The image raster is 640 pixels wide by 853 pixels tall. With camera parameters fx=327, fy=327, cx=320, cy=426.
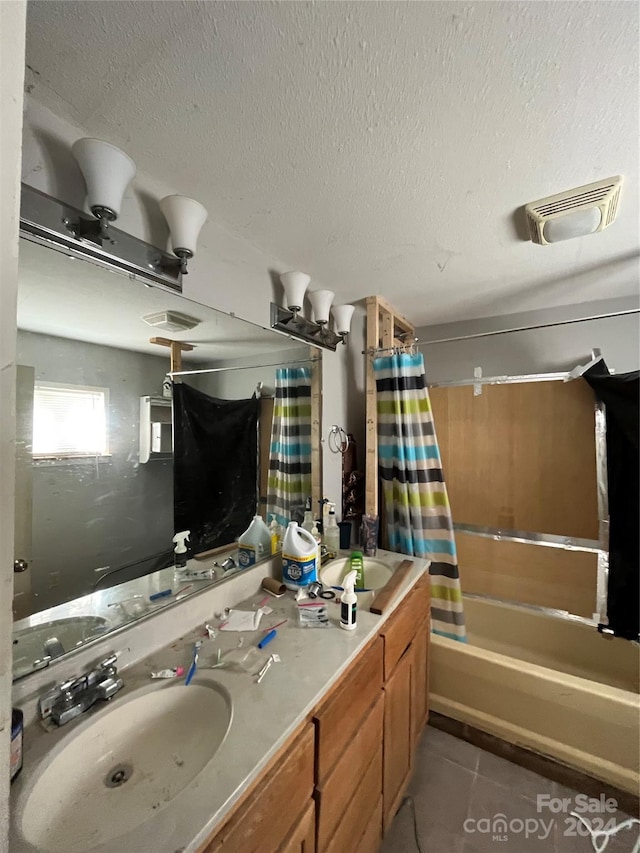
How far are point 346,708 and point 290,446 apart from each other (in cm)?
Result: 99

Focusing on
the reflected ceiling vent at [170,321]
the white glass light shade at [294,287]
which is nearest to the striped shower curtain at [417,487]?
the white glass light shade at [294,287]

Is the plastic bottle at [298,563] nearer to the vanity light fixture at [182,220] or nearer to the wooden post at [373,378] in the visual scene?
the wooden post at [373,378]

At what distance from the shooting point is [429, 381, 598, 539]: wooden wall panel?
196 centimetres

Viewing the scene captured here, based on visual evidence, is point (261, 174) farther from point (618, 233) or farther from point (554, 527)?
point (554, 527)

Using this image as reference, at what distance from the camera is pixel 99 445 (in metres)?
0.89

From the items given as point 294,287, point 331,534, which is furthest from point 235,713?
point 294,287

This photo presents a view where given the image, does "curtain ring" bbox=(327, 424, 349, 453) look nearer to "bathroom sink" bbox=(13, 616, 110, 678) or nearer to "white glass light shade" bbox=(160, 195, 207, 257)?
"white glass light shade" bbox=(160, 195, 207, 257)

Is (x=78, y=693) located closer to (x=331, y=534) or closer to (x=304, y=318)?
(x=331, y=534)

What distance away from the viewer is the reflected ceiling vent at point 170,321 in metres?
1.02

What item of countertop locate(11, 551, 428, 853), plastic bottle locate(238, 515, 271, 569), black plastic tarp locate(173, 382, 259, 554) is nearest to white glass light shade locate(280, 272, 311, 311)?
black plastic tarp locate(173, 382, 259, 554)

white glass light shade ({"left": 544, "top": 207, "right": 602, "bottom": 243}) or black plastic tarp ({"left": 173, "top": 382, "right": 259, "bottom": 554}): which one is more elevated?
white glass light shade ({"left": 544, "top": 207, "right": 602, "bottom": 243})

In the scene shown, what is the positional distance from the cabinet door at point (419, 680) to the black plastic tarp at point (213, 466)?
91 cm

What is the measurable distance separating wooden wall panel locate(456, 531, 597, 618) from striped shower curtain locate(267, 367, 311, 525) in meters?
1.34

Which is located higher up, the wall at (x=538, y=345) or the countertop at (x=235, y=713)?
the wall at (x=538, y=345)
